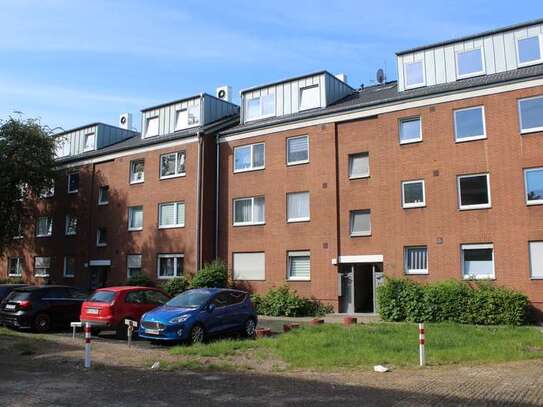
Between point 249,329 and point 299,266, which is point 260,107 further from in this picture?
point 249,329

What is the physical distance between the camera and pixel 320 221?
1016 inches

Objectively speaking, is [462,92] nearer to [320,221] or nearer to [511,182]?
[511,182]

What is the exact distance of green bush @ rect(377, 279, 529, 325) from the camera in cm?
1962

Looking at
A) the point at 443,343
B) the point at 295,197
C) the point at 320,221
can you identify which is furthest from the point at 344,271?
the point at 443,343

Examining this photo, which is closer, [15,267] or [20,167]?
[20,167]

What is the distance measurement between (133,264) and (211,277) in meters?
7.19

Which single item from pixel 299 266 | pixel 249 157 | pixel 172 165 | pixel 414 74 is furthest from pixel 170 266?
pixel 414 74

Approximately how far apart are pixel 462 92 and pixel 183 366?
16357 millimetres

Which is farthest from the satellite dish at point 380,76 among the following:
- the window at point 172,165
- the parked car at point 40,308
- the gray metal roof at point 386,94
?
the parked car at point 40,308

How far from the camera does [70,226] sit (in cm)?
3650

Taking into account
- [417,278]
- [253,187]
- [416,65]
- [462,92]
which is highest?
[416,65]

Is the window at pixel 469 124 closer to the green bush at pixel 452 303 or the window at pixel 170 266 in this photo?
the green bush at pixel 452 303

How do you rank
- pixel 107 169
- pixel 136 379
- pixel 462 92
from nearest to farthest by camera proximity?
pixel 136 379 < pixel 462 92 < pixel 107 169

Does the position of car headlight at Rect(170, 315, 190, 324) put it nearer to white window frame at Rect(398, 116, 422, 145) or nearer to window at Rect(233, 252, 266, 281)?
window at Rect(233, 252, 266, 281)
